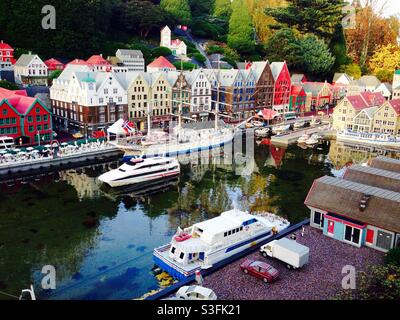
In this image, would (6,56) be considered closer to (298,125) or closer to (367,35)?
(298,125)

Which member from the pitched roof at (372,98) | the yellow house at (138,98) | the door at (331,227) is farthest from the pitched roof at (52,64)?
the door at (331,227)

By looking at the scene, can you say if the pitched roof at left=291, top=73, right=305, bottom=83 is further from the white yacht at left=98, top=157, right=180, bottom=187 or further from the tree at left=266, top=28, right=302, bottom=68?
the white yacht at left=98, top=157, right=180, bottom=187

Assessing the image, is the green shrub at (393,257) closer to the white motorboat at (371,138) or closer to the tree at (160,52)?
the white motorboat at (371,138)

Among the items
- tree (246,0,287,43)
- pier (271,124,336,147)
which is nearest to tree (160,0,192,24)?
tree (246,0,287,43)

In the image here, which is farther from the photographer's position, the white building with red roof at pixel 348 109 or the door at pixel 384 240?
the white building with red roof at pixel 348 109

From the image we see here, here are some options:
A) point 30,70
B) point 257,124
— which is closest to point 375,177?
point 257,124

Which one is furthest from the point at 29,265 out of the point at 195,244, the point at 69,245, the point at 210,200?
the point at 210,200
